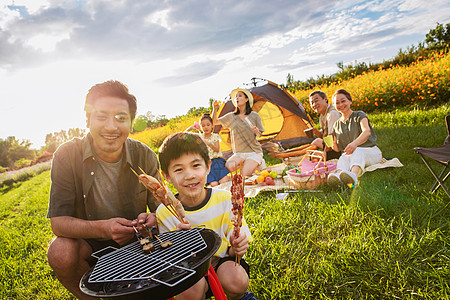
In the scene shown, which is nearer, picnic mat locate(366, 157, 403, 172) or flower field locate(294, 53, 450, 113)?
picnic mat locate(366, 157, 403, 172)

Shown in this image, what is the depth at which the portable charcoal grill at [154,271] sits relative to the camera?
3.98 feet

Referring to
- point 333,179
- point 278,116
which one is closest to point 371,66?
point 278,116

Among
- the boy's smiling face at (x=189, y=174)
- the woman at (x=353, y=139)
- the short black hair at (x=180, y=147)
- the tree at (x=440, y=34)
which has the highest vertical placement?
the tree at (x=440, y=34)

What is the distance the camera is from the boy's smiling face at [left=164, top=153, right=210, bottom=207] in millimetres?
1972

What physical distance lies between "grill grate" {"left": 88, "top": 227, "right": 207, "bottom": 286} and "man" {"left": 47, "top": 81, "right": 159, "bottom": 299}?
326 mm

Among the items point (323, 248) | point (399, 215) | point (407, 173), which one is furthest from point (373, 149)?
point (323, 248)

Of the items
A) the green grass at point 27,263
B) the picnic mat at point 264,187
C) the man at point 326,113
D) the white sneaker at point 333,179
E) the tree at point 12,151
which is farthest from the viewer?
the tree at point 12,151

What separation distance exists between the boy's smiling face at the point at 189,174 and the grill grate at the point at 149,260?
0.34 meters

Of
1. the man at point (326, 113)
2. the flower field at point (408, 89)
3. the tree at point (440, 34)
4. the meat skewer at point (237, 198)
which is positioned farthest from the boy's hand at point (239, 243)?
the tree at point (440, 34)

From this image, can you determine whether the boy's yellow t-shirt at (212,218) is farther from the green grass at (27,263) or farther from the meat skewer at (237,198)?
the green grass at (27,263)

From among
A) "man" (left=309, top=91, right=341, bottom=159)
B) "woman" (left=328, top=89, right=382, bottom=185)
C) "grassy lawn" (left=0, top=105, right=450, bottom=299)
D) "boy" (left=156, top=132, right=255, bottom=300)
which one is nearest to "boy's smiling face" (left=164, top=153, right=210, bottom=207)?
Result: "boy" (left=156, top=132, right=255, bottom=300)

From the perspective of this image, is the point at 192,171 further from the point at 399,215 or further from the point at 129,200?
the point at 399,215

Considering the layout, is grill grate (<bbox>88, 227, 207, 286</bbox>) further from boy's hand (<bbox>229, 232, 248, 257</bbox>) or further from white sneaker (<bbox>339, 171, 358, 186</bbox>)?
white sneaker (<bbox>339, 171, 358, 186</bbox>)

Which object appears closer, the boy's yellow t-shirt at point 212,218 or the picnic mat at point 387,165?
the boy's yellow t-shirt at point 212,218
